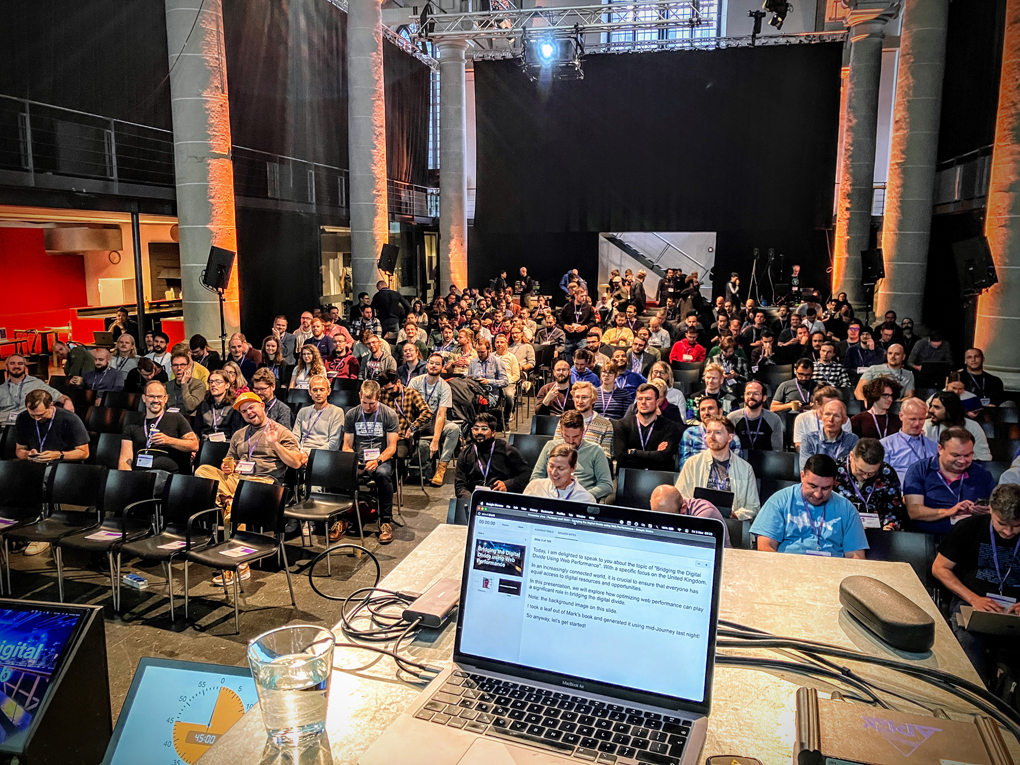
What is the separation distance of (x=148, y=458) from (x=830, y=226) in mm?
16021

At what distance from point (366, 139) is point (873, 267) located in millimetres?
9173

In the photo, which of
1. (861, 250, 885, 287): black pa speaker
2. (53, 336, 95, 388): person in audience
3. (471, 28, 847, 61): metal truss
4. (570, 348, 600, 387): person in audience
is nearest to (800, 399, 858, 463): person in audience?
(570, 348, 600, 387): person in audience

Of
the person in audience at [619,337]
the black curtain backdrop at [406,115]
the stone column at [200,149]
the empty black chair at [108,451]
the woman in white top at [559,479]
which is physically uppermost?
the black curtain backdrop at [406,115]

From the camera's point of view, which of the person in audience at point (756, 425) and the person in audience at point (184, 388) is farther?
the person in audience at point (184, 388)

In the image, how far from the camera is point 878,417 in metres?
6.23

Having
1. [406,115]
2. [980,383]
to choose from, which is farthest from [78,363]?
[406,115]

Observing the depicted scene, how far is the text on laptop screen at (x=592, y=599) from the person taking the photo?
1.44 meters

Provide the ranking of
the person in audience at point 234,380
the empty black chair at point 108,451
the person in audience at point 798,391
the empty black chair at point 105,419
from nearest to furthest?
the empty black chair at point 108,451 < the person in audience at point 234,380 < the empty black chair at point 105,419 < the person in audience at point 798,391

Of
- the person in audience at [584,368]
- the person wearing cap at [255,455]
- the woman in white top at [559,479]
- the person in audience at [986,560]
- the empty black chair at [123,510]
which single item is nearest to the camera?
the person in audience at [986,560]

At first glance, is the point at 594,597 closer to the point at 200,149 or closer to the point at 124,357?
the point at 124,357

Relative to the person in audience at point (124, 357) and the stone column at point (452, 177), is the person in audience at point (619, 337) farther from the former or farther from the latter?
the stone column at point (452, 177)

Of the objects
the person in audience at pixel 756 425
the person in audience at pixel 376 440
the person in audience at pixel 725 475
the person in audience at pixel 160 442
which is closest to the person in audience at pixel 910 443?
the person in audience at pixel 756 425

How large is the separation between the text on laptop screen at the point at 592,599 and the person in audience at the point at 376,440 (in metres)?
4.74

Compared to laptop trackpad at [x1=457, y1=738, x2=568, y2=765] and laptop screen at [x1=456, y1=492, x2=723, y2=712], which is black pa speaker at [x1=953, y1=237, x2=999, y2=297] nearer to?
laptop screen at [x1=456, y1=492, x2=723, y2=712]
